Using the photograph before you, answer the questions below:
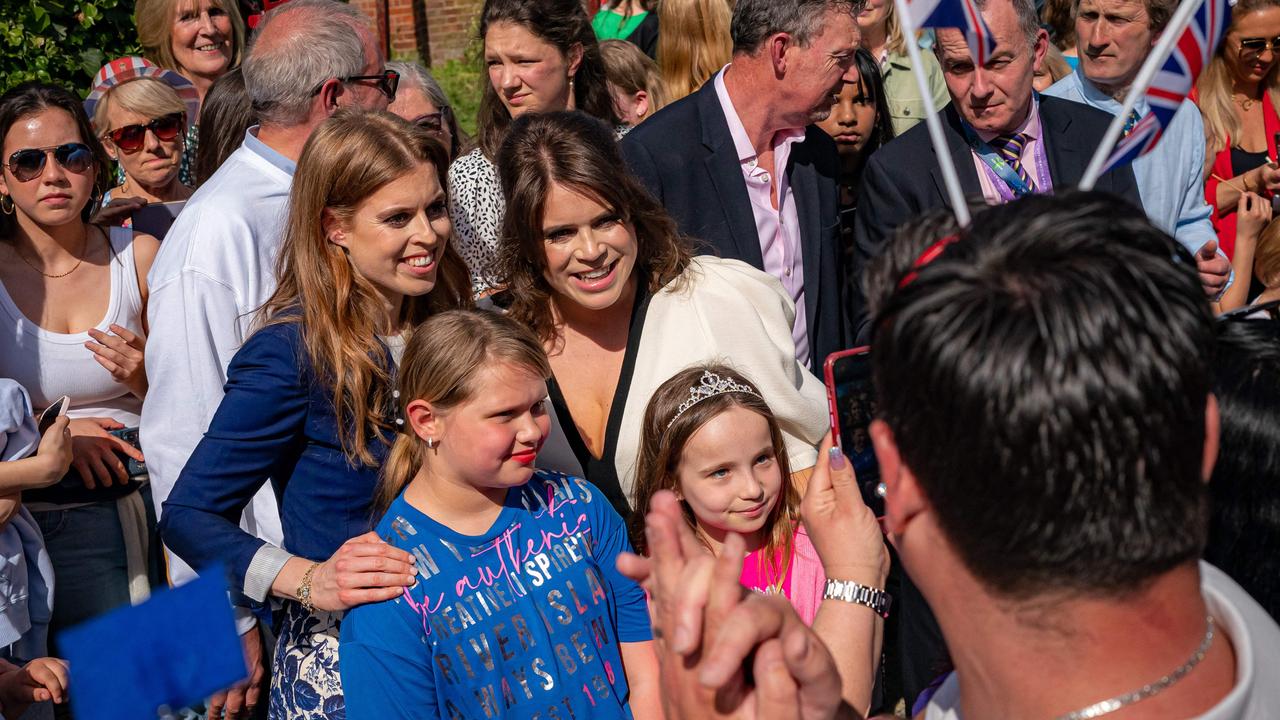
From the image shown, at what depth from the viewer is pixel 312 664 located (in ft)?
8.25

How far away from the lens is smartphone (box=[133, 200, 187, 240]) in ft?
13.6

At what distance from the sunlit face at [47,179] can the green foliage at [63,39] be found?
3979mm

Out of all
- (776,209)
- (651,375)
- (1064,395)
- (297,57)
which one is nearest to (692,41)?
(776,209)

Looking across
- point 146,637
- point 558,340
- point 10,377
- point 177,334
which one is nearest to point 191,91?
point 10,377

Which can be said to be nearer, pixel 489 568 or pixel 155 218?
pixel 489 568

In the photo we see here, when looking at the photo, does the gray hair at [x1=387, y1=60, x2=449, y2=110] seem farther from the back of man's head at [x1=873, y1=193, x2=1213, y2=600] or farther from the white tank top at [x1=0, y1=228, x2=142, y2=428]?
the back of man's head at [x1=873, y1=193, x2=1213, y2=600]

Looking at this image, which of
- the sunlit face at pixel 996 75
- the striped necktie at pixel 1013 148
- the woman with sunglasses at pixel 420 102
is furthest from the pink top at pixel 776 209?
the woman with sunglasses at pixel 420 102

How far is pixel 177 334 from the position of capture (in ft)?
9.66

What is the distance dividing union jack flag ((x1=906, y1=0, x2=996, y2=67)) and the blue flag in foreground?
1.26 m

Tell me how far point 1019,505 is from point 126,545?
3.14 meters

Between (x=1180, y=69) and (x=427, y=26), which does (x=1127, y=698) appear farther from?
(x=427, y=26)

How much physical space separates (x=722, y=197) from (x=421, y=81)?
1696mm

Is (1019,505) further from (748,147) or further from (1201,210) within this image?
(1201,210)

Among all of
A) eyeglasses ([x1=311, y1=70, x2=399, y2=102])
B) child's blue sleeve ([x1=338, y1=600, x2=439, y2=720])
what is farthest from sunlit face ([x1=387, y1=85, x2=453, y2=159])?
child's blue sleeve ([x1=338, y1=600, x2=439, y2=720])
